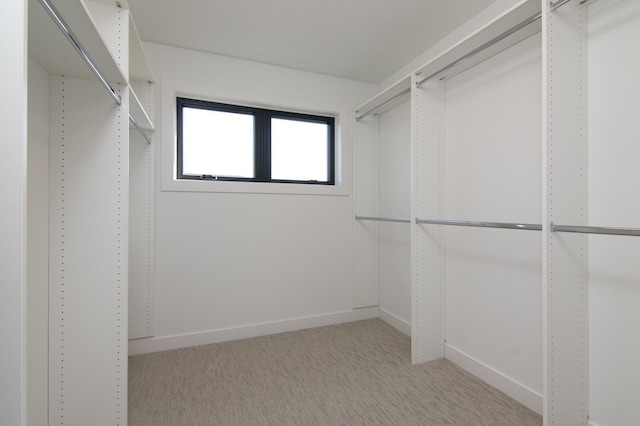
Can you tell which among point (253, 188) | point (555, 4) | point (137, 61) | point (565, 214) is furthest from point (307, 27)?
point (565, 214)

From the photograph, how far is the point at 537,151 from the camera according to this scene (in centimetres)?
161

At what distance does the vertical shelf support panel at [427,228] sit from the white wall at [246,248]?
3.03 feet

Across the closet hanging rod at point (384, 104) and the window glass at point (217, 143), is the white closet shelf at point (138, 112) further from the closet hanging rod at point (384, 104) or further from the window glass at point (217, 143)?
the closet hanging rod at point (384, 104)

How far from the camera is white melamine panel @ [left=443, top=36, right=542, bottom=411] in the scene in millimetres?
1627

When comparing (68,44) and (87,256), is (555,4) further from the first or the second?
(87,256)

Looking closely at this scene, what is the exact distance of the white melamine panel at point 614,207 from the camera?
1229mm

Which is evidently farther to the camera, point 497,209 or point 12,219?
point 497,209

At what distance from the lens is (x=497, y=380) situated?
5.88 ft

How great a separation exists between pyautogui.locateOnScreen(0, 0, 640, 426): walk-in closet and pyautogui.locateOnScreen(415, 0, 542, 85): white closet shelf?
15 mm

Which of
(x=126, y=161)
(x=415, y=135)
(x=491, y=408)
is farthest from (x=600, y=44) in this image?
(x=126, y=161)

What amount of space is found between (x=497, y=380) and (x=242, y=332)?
1.91 meters

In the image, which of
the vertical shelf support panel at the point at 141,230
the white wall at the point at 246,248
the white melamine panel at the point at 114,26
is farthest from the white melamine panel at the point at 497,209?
the vertical shelf support panel at the point at 141,230

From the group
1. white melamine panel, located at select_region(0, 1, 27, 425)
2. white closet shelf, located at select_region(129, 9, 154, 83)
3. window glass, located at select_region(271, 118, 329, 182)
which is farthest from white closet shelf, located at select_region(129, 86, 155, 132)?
window glass, located at select_region(271, 118, 329, 182)

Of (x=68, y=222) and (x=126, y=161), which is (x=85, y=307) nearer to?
(x=68, y=222)
